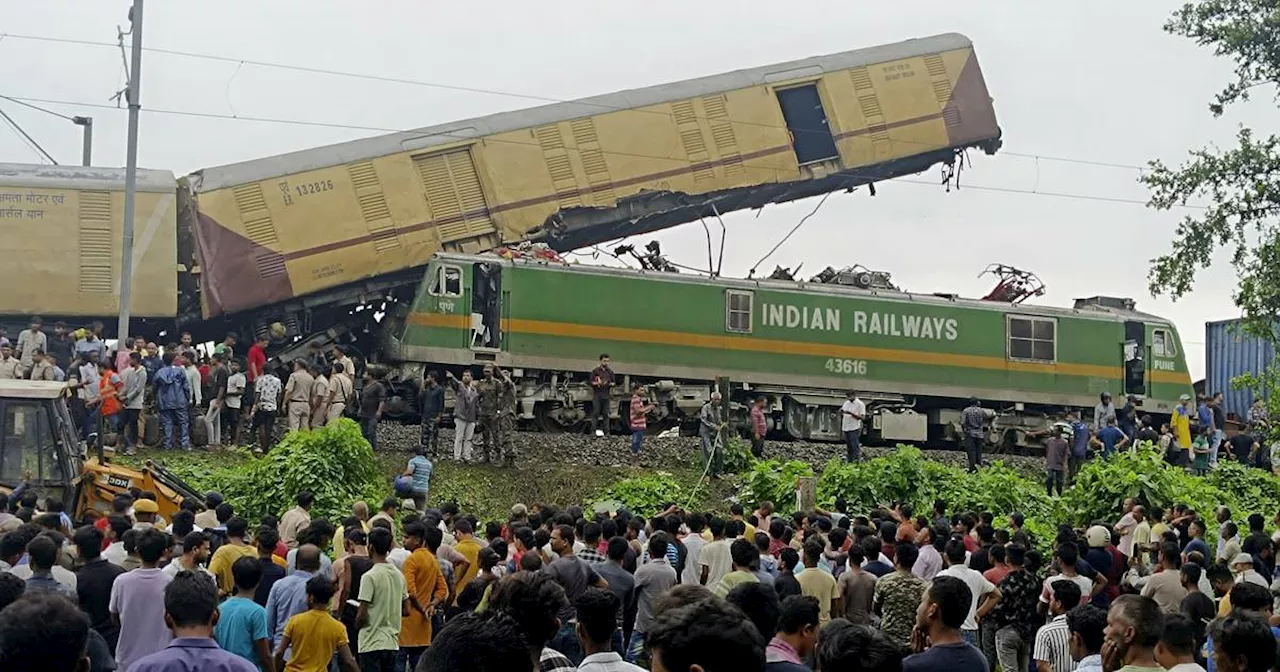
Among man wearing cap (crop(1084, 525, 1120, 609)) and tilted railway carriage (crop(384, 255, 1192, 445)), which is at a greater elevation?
tilted railway carriage (crop(384, 255, 1192, 445))

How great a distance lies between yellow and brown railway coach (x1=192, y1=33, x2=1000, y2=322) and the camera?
76.3 feet

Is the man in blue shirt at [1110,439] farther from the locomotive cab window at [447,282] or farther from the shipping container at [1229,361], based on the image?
the locomotive cab window at [447,282]

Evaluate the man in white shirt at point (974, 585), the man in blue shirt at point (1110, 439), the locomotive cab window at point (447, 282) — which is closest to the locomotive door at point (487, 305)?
the locomotive cab window at point (447, 282)

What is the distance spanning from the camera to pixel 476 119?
24.7 meters

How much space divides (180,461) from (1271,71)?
52.6ft

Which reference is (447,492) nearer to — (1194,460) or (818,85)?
(818,85)

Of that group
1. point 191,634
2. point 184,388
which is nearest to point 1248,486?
point 184,388

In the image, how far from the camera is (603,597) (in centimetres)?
613

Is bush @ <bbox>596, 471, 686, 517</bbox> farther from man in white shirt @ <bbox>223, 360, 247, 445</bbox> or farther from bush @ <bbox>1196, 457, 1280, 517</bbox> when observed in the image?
bush @ <bbox>1196, 457, 1280, 517</bbox>

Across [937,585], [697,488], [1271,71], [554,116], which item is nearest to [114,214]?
[554,116]

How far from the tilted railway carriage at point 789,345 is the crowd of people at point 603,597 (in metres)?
11.0

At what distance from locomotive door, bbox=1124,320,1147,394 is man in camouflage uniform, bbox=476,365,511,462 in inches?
532

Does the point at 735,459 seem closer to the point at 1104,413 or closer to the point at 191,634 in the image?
the point at 1104,413

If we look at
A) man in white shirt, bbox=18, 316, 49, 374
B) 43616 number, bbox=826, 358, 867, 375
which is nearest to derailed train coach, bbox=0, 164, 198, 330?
man in white shirt, bbox=18, 316, 49, 374
